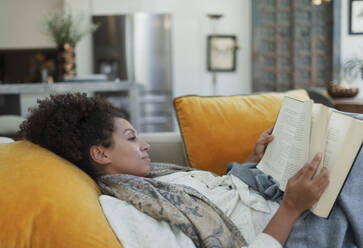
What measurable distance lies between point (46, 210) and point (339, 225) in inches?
29.4

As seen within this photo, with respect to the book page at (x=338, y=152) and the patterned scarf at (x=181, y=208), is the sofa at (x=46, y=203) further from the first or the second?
the book page at (x=338, y=152)

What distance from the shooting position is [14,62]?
6.70m

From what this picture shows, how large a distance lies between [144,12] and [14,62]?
2360 mm

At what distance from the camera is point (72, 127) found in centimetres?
118

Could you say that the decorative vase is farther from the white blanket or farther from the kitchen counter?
the white blanket

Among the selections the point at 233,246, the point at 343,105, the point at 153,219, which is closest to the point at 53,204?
the point at 153,219

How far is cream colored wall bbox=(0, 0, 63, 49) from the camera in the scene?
6.54 m

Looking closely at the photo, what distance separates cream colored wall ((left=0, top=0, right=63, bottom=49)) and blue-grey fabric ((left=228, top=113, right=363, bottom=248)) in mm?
6151

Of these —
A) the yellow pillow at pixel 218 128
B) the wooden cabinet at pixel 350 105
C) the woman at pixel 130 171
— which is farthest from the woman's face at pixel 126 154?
the wooden cabinet at pixel 350 105

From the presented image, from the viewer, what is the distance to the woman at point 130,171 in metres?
1.01

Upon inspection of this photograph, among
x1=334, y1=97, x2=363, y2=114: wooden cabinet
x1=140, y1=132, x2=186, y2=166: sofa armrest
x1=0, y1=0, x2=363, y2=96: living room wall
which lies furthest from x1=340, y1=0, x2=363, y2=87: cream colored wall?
x1=140, y1=132, x2=186, y2=166: sofa armrest

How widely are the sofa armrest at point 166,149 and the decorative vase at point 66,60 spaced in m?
2.13

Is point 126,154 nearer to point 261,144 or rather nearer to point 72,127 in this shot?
point 72,127

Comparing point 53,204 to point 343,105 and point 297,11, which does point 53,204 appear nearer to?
point 343,105
